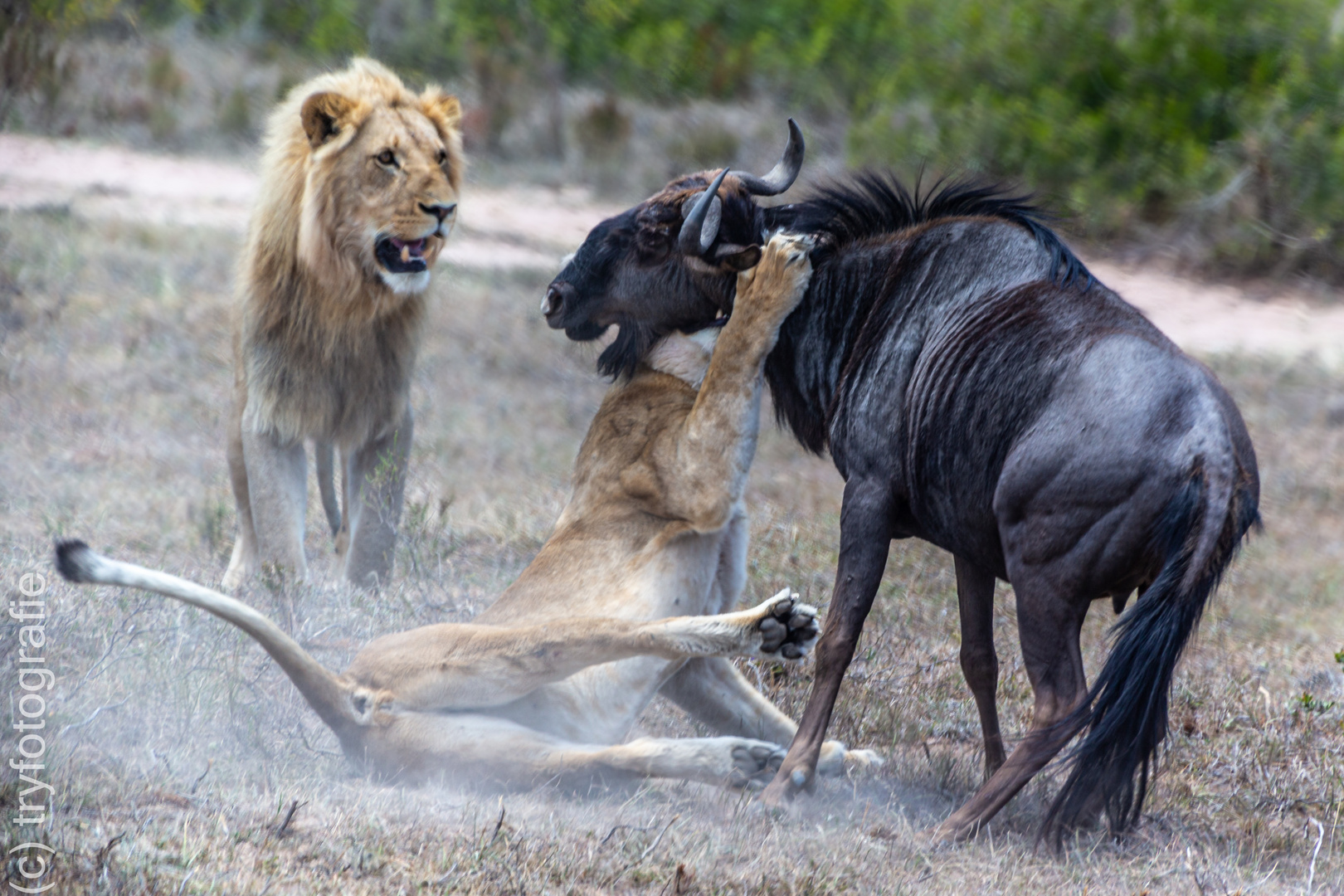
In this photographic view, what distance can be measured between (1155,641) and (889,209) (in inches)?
62.7

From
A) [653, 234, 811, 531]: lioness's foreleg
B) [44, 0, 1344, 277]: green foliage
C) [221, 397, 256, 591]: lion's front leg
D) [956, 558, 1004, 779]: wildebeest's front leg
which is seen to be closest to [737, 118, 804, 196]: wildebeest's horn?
[653, 234, 811, 531]: lioness's foreleg

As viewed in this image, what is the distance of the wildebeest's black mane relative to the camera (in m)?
4.14

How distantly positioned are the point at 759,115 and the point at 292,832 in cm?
1547

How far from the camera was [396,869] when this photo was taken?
3.28 m

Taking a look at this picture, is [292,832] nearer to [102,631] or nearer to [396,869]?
[396,869]

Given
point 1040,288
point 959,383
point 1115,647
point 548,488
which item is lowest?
point 548,488

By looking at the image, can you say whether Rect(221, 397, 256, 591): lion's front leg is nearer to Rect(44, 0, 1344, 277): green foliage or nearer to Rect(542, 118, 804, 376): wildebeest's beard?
A: Rect(542, 118, 804, 376): wildebeest's beard

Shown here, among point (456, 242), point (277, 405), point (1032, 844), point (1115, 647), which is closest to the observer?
point (1115, 647)

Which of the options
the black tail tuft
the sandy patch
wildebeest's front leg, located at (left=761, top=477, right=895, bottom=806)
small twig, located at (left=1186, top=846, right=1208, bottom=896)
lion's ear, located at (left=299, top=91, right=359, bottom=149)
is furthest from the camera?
the sandy patch

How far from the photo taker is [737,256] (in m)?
4.39

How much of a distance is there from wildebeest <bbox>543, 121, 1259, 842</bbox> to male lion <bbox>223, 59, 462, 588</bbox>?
1567mm

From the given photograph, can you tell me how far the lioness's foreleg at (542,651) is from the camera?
3867mm

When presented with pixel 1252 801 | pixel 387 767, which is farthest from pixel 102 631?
pixel 1252 801

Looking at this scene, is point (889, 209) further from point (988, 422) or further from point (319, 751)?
point (319, 751)
